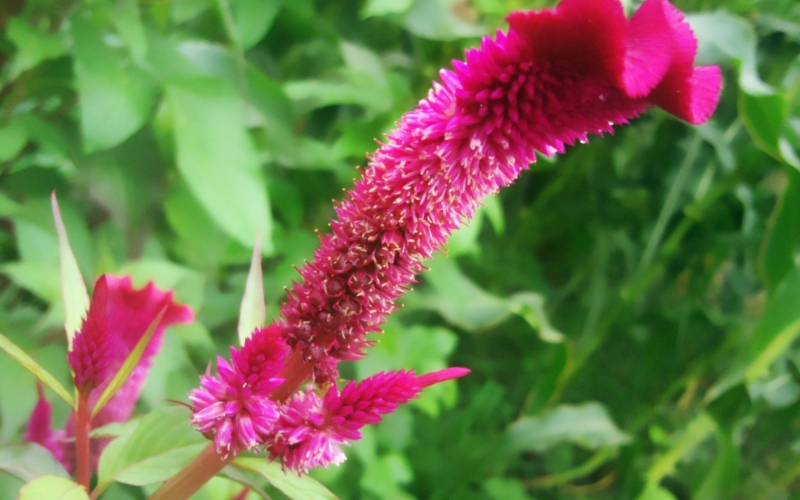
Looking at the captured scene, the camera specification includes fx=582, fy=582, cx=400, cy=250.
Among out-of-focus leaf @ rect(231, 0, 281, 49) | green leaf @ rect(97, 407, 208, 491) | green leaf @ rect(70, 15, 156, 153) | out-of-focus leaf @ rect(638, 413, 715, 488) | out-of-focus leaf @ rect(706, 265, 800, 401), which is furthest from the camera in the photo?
out-of-focus leaf @ rect(638, 413, 715, 488)

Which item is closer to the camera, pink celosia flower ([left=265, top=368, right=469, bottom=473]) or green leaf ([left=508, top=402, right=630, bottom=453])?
pink celosia flower ([left=265, top=368, right=469, bottom=473])

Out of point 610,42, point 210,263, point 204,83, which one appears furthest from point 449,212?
point 210,263

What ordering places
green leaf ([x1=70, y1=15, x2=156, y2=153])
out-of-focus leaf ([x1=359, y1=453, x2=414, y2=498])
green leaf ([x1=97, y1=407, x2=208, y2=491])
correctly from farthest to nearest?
1. out-of-focus leaf ([x1=359, y1=453, x2=414, y2=498])
2. green leaf ([x1=70, y1=15, x2=156, y2=153])
3. green leaf ([x1=97, y1=407, x2=208, y2=491])

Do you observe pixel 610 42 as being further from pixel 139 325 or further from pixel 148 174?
pixel 148 174

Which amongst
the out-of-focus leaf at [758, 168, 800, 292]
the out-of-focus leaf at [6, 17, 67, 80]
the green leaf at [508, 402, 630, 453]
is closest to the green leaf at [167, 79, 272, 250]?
the out-of-focus leaf at [6, 17, 67, 80]

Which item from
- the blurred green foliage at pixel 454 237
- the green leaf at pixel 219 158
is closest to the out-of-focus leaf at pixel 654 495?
the blurred green foliage at pixel 454 237

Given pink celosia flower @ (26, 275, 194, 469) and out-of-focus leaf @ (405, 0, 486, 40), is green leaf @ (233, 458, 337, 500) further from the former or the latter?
out-of-focus leaf @ (405, 0, 486, 40)

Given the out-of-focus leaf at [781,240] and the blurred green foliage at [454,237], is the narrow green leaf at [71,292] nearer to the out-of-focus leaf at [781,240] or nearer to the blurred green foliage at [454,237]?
the blurred green foliage at [454,237]
